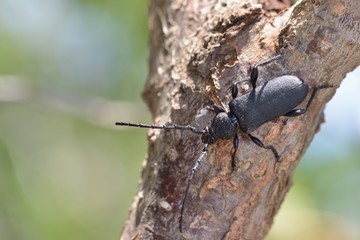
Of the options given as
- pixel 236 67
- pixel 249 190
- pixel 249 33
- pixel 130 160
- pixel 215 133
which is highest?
pixel 130 160

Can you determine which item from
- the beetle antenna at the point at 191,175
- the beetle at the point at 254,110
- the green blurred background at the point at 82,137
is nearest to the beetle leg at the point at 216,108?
the beetle at the point at 254,110

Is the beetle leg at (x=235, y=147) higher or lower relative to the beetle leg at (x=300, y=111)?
lower

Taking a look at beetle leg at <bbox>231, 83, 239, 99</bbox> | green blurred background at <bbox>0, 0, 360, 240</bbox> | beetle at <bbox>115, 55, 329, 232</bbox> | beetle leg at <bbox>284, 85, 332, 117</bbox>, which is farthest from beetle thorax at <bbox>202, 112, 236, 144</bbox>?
green blurred background at <bbox>0, 0, 360, 240</bbox>

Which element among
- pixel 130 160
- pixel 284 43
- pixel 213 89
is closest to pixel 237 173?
pixel 213 89

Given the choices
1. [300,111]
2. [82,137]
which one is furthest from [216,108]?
[82,137]

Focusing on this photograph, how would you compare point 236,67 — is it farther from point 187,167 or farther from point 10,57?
point 10,57

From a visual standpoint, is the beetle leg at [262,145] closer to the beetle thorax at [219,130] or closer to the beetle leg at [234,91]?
the beetle thorax at [219,130]

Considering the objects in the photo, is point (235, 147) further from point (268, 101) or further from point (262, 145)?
point (268, 101)
